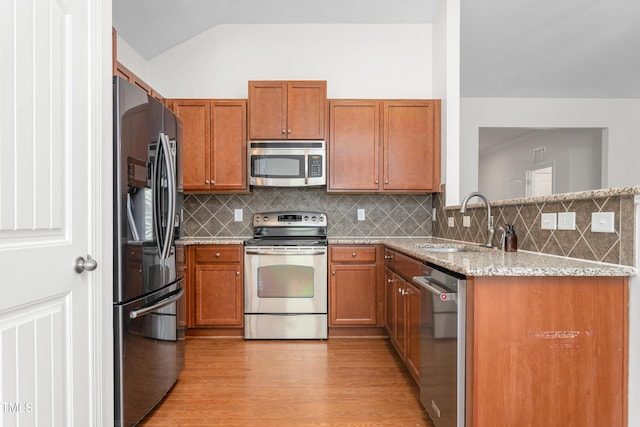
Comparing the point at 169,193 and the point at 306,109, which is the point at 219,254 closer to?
the point at 169,193

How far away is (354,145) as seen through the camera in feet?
10.8

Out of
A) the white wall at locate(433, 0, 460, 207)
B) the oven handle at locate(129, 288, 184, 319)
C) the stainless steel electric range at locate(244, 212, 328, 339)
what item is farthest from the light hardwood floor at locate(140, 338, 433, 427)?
the white wall at locate(433, 0, 460, 207)

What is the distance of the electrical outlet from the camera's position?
158 cm

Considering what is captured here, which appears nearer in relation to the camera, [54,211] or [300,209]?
[54,211]

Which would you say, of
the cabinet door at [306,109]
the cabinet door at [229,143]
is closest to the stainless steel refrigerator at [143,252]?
the cabinet door at [229,143]

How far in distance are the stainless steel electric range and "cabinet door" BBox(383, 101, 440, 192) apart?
103 cm

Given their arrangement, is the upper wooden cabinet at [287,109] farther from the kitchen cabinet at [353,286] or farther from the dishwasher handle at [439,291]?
the dishwasher handle at [439,291]

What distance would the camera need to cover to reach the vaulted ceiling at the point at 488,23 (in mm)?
3119

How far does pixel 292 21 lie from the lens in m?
3.48

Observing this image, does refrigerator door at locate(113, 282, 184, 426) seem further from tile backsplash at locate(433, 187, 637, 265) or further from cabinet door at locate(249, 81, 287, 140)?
tile backsplash at locate(433, 187, 637, 265)

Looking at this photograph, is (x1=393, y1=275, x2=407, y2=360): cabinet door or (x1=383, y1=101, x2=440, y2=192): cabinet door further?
(x1=383, y1=101, x2=440, y2=192): cabinet door

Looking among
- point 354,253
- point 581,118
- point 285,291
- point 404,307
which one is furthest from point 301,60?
point 581,118

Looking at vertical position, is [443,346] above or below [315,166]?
below

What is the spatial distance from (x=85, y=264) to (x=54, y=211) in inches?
8.8
